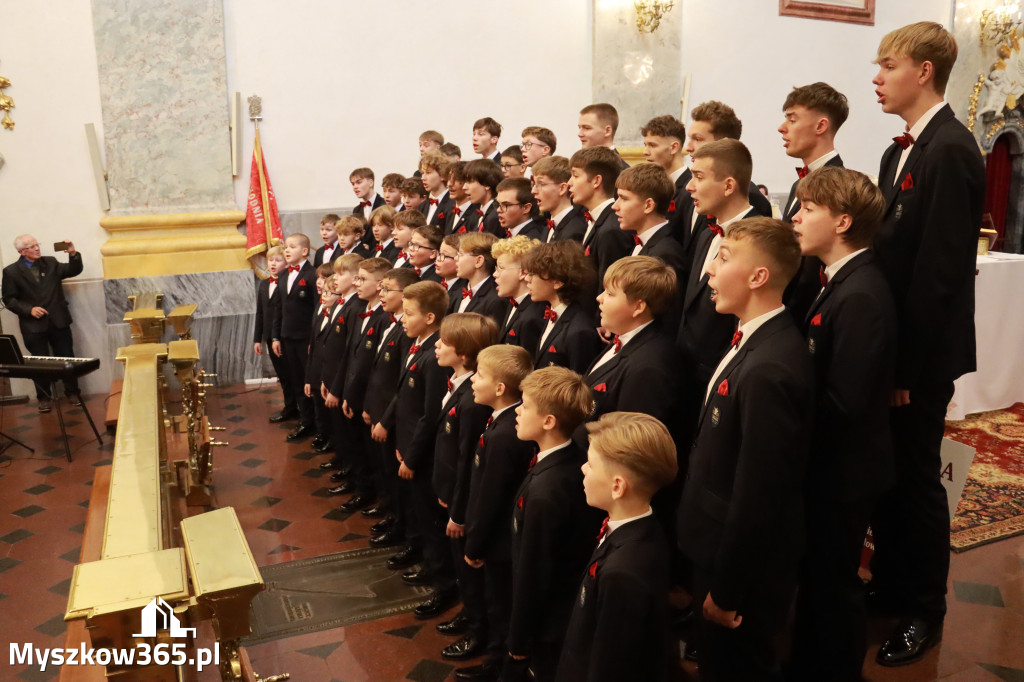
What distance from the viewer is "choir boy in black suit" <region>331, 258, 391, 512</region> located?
494 centimetres

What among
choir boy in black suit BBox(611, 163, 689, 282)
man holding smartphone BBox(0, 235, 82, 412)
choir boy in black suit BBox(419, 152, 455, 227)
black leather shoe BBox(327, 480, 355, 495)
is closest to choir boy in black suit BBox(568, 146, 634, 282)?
choir boy in black suit BBox(611, 163, 689, 282)

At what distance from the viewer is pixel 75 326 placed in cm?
825

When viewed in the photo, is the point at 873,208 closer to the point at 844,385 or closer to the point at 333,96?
the point at 844,385

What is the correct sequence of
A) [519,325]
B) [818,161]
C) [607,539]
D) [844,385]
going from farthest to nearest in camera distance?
[519,325]
[818,161]
[844,385]
[607,539]

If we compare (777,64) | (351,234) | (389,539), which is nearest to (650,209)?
(389,539)

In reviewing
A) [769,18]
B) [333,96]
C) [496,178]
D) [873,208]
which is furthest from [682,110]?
[873,208]

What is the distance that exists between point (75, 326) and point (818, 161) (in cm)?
764

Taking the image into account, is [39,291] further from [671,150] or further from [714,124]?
[714,124]

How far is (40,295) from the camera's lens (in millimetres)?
7781

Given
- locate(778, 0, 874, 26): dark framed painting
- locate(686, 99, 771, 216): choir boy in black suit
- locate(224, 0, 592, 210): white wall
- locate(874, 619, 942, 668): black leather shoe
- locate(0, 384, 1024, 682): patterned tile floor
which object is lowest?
locate(0, 384, 1024, 682): patterned tile floor

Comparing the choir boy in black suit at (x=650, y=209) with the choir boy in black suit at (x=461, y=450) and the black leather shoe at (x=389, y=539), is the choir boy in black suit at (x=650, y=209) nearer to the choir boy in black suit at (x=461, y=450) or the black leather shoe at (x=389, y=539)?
the choir boy in black suit at (x=461, y=450)

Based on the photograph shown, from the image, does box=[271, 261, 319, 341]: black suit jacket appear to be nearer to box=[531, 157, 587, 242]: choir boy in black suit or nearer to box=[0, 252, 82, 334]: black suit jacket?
box=[0, 252, 82, 334]: black suit jacket

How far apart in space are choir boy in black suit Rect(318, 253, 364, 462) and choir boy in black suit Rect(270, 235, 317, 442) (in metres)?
0.98

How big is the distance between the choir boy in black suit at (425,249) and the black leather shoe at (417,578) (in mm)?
1775
